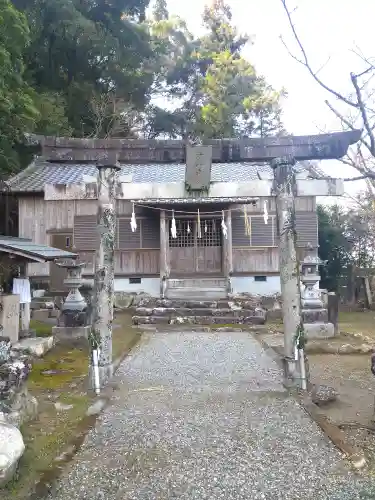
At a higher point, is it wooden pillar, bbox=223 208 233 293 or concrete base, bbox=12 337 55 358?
wooden pillar, bbox=223 208 233 293

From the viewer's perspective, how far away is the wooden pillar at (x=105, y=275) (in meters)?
6.52

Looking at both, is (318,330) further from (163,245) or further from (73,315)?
(163,245)

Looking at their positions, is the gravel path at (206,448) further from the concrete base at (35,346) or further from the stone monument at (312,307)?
the stone monument at (312,307)

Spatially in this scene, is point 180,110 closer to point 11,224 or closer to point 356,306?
point 11,224

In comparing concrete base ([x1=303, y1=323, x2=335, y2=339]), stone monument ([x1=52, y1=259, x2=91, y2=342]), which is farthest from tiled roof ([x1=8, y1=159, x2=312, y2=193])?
concrete base ([x1=303, y1=323, x2=335, y2=339])

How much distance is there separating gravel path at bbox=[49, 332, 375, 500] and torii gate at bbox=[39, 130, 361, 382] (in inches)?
38.7

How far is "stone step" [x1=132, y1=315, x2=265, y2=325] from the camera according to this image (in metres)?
13.5

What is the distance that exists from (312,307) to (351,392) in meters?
5.08

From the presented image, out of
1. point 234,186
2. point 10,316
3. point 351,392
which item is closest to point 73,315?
point 10,316

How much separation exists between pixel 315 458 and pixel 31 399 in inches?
130

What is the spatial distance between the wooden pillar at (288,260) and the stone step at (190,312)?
7537mm

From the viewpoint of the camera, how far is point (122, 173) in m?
18.4

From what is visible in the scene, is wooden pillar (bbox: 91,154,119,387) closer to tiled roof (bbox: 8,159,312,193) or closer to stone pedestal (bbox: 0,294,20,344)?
stone pedestal (bbox: 0,294,20,344)

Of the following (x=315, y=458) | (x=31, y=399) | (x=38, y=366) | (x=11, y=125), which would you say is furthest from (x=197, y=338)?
(x=11, y=125)
